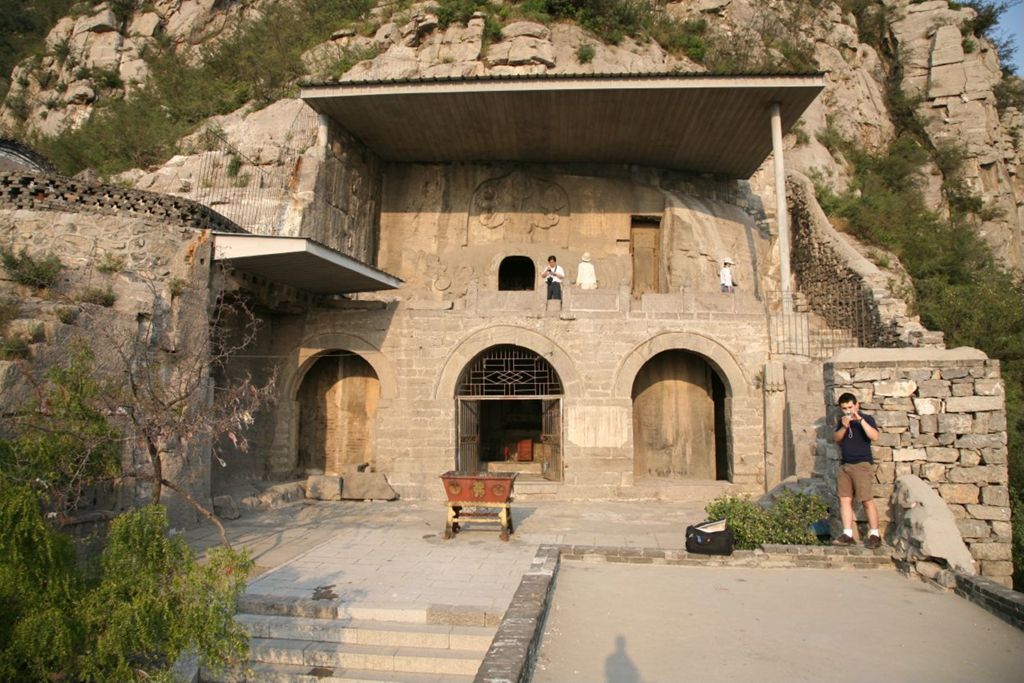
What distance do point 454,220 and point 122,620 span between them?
54.3 feet

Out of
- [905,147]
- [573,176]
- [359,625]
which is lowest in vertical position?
[359,625]

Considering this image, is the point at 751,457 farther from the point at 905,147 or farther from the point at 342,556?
the point at 905,147

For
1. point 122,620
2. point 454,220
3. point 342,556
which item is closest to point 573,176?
point 454,220

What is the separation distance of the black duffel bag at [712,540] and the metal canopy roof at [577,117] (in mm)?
10333

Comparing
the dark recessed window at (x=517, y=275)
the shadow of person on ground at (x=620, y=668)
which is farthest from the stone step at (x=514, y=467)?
the shadow of person on ground at (x=620, y=668)

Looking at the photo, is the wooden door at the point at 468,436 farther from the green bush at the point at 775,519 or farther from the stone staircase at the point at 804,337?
the green bush at the point at 775,519

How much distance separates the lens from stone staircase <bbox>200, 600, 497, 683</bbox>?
568cm

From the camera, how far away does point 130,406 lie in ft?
20.8

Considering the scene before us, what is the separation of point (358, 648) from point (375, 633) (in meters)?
0.19

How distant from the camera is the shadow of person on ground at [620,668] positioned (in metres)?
4.46

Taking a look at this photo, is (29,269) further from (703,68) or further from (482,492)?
(703,68)

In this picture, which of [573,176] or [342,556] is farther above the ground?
[573,176]

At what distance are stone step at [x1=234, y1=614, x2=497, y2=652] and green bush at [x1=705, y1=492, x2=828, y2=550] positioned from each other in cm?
340

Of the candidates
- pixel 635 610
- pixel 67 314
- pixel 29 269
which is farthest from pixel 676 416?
pixel 29 269
